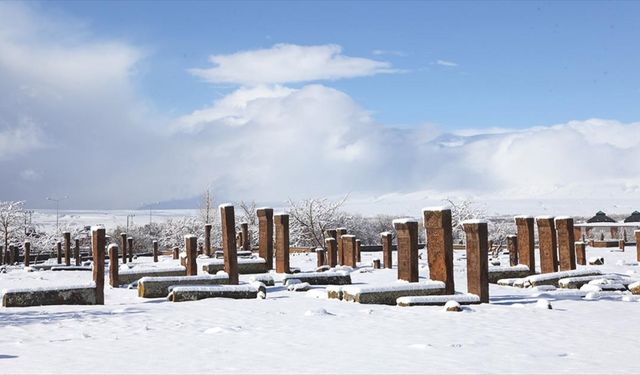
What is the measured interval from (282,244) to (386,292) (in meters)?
9.77

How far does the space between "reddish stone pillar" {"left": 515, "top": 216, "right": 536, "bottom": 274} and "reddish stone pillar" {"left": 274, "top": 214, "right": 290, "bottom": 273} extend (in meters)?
8.00

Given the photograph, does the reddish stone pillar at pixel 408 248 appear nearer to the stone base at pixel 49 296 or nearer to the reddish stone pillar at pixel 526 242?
the reddish stone pillar at pixel 526 242

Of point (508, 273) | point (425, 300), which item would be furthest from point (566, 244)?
point (425, 300)

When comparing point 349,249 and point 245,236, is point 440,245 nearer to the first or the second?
point 349,249

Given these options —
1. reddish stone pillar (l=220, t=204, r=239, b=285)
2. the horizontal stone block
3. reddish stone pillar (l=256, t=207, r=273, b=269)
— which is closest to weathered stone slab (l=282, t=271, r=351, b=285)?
reddish stone pillar (l=220, t=204, r=239, b=285)

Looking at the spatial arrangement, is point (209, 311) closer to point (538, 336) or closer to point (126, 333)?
point (126, 333)

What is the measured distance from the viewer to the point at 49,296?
50.3ft

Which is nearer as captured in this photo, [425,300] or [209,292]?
[425,300]

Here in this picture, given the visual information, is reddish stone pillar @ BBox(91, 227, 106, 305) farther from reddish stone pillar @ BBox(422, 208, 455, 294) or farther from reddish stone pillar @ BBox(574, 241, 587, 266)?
reddish stone pillar @ BBox(574, 241, 587, 266)

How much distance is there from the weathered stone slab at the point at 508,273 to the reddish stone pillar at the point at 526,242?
437 mm

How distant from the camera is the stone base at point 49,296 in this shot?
14961 mm

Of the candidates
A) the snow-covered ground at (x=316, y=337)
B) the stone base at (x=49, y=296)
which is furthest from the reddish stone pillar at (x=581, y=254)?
the stone base at (x=49, y=296)

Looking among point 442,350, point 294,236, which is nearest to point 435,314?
point 442,350

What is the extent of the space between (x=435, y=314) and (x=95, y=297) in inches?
304
